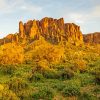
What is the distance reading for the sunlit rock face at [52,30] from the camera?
10556cm

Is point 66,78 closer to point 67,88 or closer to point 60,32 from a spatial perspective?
point 67,88

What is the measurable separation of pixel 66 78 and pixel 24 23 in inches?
3654

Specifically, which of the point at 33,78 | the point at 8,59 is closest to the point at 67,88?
the point at 33,78

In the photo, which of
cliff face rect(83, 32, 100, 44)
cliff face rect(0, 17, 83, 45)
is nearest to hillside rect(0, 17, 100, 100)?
cliff face rect(0, 17, 83, 45)

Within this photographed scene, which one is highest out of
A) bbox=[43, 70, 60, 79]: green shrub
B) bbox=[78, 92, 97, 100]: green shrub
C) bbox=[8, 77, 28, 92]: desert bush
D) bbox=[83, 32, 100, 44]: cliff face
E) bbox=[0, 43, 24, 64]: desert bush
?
bbox=[83, 32, 100, 44]: cliff face

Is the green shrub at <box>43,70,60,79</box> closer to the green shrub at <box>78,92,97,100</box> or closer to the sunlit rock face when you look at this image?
the green shrub at <box>78,92,97,100</box>

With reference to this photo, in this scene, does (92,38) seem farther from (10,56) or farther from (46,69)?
(46,69)

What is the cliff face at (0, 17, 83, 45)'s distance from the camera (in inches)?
4079

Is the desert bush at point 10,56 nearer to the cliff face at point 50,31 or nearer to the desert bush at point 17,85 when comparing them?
the desert bush at point 17,85

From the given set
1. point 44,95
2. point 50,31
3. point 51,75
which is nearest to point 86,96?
point 44,95

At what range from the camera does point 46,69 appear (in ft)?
98.2

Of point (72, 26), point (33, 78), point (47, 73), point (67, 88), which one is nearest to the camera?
point (67, 88)

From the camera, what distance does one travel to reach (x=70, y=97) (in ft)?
56.8

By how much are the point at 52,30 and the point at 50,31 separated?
1.18 meters
